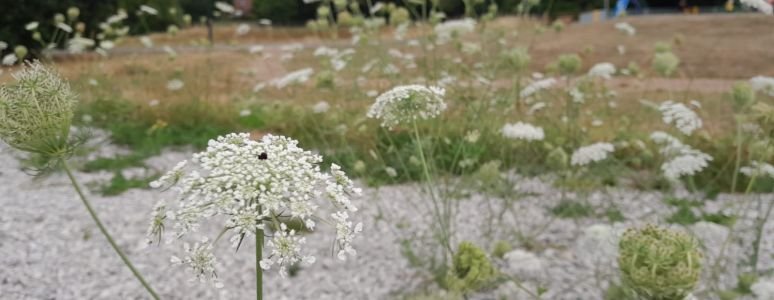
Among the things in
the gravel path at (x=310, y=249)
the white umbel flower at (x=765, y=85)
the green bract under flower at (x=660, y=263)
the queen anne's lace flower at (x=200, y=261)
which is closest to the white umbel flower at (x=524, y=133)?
the gravel path at (x=310, y=249)

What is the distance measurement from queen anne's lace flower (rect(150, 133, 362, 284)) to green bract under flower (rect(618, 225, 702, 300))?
1.81 ft

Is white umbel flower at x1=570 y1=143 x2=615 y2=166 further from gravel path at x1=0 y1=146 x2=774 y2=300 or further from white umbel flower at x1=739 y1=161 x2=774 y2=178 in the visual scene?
white umbel flower at x1=739 y1=161 x2=774 y2=178

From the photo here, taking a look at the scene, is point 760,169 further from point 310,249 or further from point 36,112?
point 36,112

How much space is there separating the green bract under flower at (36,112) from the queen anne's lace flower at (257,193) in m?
0.27

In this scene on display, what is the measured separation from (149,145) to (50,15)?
10.5m

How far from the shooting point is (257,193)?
3.58 ft

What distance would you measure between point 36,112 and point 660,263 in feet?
4.14

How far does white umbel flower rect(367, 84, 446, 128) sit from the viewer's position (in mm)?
1869

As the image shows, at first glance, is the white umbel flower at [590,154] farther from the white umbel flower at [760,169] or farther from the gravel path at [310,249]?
the white umbel flower at [760,169]

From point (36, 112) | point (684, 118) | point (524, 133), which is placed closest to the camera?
point (36, 112)

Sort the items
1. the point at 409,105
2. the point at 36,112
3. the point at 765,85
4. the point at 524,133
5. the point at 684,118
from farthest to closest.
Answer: the point at 524,133 < the point at 765,85 < the point at 684,118 < the point at 409,105 < the point at 36,112

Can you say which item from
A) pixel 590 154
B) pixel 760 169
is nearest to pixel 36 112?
pixel 760 169

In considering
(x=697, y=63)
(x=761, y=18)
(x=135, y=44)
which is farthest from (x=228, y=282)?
(x=761, y=18)

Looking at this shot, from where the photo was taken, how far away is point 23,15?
13625 millimetres
